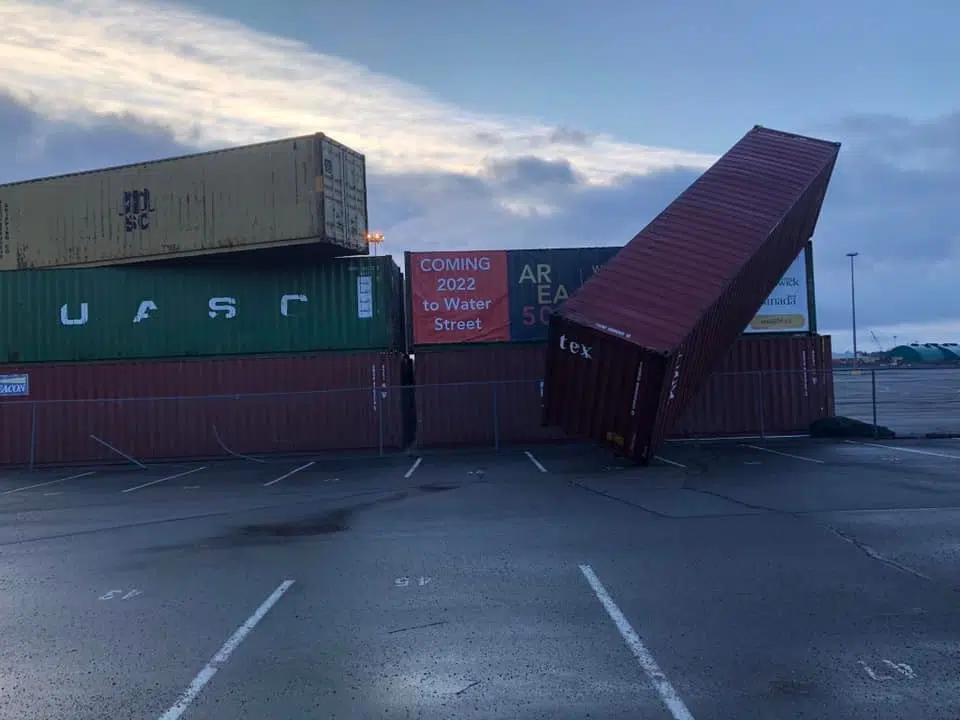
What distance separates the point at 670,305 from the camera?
15.8 m

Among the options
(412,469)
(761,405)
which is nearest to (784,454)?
(761,405)

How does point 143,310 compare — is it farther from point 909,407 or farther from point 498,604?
point 909,407

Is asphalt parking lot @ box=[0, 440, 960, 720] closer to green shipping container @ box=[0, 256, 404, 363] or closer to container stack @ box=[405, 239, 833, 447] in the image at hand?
container stack @ box=[405, 239, 833, 447]

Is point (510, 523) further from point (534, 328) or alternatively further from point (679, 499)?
point (534, 328)

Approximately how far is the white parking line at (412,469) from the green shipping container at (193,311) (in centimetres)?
386

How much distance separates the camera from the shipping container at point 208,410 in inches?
848

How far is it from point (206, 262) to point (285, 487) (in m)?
9.05

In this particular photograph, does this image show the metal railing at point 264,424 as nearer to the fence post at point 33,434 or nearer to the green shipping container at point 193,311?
the fence post at point 33,434

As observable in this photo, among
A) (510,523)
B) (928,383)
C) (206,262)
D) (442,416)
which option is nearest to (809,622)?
(510,523)

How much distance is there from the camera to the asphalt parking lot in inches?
192

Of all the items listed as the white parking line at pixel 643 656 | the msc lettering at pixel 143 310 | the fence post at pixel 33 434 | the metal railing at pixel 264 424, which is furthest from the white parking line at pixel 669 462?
the fence post at pixel 33 434

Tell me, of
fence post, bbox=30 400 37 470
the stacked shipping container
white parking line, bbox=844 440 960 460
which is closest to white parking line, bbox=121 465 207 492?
the stacked shipping container

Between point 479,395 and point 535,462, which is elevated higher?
point 479,395

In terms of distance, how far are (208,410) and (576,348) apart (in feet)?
35.5
